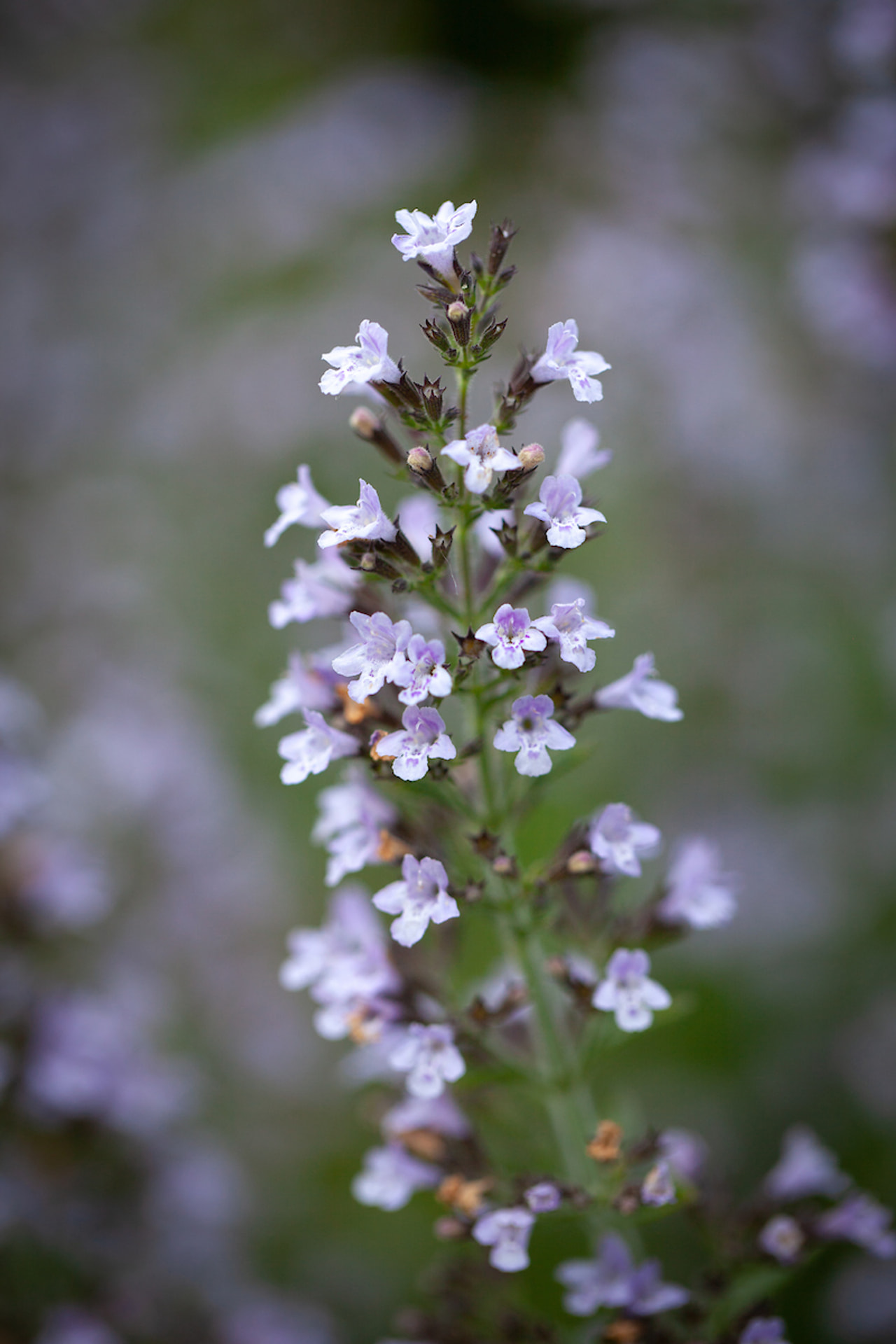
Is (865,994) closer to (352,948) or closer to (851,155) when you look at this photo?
(352,948)

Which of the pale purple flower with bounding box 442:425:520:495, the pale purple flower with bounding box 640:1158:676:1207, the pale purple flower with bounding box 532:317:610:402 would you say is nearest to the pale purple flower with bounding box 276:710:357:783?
the pale purple flower with bounding box 442:425:520:495

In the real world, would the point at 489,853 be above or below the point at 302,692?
below

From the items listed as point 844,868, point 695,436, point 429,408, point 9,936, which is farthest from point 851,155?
point 9,936

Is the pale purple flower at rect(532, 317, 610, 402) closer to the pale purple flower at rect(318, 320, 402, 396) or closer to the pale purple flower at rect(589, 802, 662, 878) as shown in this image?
the pale purple flower at rect(318, 320, 402, 396)

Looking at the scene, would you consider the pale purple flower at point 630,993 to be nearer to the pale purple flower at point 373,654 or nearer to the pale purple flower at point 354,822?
the pale purple flower at point 354,822

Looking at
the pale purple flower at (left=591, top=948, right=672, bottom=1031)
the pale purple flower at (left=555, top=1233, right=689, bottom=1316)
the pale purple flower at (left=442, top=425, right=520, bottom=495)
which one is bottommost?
the pale purple flower at (left=555, top=1233, right=689, bottom=1316)

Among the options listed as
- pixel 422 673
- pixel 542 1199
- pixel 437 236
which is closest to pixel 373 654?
pixel 422 673

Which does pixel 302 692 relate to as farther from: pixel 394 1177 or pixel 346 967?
pixel 394 1177
